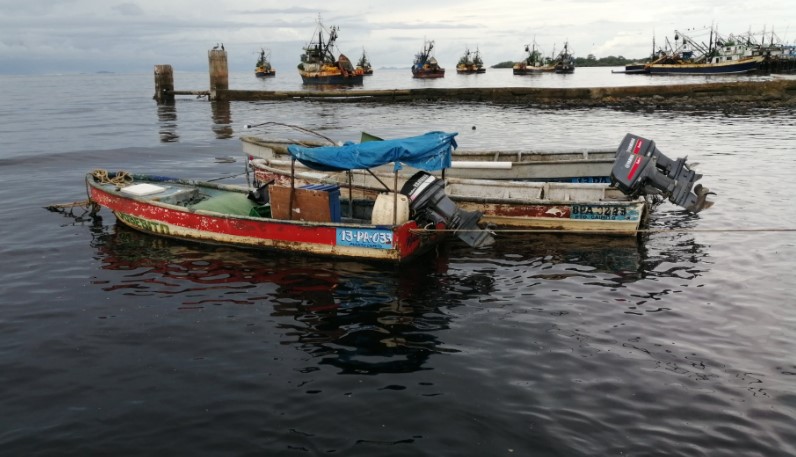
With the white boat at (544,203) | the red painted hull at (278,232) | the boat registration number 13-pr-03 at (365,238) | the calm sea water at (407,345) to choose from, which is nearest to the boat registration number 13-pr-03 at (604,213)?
the white boat at (544,203)

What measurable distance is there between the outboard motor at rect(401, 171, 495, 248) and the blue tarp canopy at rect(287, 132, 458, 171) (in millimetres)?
552

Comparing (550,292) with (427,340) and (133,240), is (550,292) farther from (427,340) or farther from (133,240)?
(133,240)

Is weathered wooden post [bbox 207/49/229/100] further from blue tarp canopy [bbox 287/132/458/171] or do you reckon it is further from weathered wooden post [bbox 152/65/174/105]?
blue tarp canopy [bbox 287/132/458/171]

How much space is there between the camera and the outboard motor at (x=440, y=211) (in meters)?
14.1

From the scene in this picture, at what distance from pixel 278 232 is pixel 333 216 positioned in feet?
4.70

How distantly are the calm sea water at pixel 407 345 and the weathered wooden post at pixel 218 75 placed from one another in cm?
4485

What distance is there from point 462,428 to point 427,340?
2.73 meters

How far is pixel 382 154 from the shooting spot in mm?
13258

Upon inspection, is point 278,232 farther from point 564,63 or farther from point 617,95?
point 564,63

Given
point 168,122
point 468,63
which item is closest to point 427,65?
point 468,63

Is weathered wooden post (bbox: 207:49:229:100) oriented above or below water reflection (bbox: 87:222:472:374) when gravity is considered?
above

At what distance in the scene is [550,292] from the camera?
12.4 meters

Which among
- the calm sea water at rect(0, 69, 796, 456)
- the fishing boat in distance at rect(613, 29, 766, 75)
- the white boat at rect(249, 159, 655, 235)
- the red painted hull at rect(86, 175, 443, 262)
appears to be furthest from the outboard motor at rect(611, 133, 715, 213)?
the fishing boat in distance at rect(613, 29, 766, 75)

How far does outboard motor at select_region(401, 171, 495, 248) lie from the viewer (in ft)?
46.2
